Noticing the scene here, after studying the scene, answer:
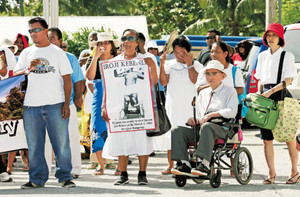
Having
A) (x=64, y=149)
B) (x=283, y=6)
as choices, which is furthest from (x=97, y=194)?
(x=283, y=6)

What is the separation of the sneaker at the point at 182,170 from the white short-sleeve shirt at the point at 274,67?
60.6 inches

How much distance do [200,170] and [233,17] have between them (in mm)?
36654

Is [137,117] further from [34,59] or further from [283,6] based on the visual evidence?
[283,6]

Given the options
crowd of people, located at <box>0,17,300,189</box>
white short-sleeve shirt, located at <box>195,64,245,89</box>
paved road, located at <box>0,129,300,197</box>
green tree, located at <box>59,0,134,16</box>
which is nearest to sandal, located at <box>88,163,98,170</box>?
paved road, located at <box>0,129,300,197</box>

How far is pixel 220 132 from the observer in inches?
354

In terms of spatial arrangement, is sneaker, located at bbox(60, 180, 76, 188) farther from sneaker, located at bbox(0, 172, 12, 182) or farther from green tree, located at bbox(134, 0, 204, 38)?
green tree, located at bbox(134, 0, 204, 38)

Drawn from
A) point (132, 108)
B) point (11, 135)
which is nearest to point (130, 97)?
point (132, 108)

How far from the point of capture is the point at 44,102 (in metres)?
8.91

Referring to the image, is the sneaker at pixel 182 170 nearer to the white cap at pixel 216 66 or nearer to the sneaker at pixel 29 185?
the white cap at pixel 216 66

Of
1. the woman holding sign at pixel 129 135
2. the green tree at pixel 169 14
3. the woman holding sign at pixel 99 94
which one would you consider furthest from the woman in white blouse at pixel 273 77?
the green tree at pixel 169 14

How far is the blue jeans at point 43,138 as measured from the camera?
8.98 metres

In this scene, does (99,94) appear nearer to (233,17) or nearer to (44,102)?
(44,102)

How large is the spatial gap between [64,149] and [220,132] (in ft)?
6.11

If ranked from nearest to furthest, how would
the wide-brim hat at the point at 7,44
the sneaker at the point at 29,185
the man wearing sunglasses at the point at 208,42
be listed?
the sneaker at the point at 29,185 < the wide-brim hat at the point at 7,44 < the man wearing sunglasses at the point at 208,42
